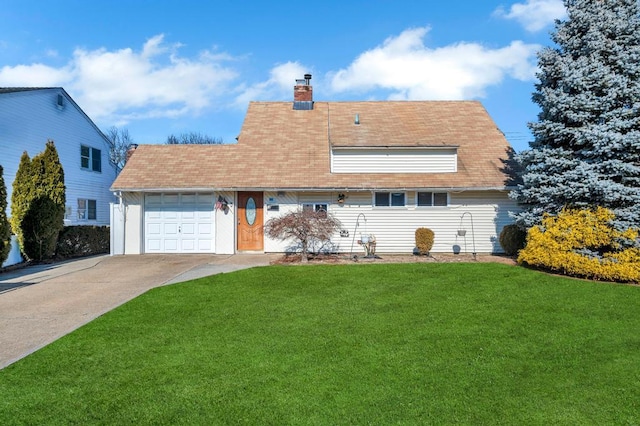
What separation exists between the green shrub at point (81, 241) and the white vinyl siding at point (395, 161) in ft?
34.1

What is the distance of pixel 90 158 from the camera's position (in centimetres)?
2220

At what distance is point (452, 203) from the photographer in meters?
15.0

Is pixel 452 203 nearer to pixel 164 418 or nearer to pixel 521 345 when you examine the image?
pixel 521 345

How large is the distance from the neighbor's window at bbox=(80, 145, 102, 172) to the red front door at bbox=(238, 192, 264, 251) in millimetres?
12062

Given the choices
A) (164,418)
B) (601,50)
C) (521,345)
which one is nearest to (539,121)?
(601,50)

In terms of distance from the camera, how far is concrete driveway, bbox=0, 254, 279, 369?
6066 mm

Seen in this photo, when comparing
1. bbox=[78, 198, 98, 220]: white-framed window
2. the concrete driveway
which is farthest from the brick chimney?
bbox=[78, 198, 98, 220]: white-framed window

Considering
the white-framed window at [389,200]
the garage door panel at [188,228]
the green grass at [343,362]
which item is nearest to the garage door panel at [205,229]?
the garage door panel at [188,228]

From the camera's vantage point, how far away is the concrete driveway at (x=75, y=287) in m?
6.07

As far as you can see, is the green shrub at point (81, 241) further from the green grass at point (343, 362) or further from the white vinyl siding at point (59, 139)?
the green grass at point (343, 362)

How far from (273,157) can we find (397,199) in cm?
534

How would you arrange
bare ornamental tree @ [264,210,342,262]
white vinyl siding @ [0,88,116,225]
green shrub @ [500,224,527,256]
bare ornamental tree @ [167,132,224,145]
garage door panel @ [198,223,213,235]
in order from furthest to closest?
→ 1. bare ornamental tree @ [167,132,224,145]
2. white vinyl siding @ [0,88,116,225]
3. garage door panel @ [198,223,213,235]
4. green shrub @ [500,224,527,256]
5. bare ornamental tree @ [264,210,342,262]

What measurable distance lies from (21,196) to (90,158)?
8.90 meters

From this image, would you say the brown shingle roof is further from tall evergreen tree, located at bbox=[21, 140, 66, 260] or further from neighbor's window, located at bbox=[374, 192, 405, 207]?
tall evergreen tree, located at bbox=[21, 140, 66, 260]
